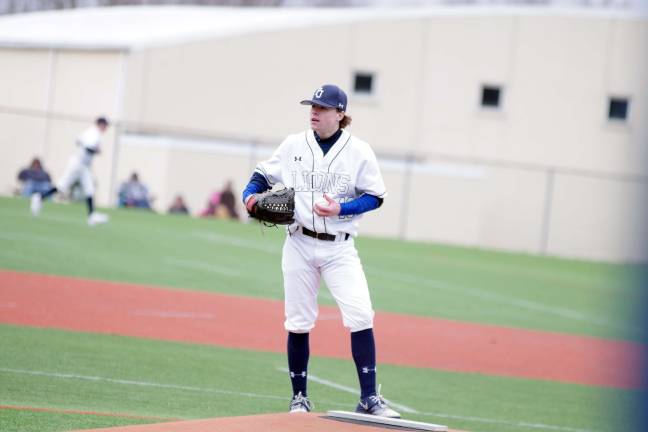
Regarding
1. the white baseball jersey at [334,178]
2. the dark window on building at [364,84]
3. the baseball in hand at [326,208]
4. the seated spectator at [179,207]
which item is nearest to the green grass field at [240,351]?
the white baseball jersey at [334,178]

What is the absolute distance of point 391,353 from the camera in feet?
44.3

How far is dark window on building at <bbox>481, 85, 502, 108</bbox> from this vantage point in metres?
39.0

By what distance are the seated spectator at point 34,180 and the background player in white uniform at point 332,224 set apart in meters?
22.6

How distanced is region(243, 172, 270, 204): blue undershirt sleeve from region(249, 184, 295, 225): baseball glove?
225mm

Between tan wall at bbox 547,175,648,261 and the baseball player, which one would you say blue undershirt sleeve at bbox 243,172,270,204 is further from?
tan wall at bbox 547,175,648,261

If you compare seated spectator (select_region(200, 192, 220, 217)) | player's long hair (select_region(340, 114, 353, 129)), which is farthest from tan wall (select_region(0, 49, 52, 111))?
player's long hair (select_region(340, 114, 353, 129))

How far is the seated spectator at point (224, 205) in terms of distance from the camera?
99.7ft

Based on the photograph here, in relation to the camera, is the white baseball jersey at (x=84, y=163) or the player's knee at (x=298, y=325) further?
the white baseball jersey at (x=84, y=163)

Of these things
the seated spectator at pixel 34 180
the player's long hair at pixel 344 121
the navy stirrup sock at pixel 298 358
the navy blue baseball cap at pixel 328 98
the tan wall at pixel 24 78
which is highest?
the tan wall at pixel 24 78

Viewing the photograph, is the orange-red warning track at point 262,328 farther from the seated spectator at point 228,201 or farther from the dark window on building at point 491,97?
the dark window on building at point 491,97

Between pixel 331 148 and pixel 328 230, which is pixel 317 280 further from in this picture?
pixel 331 148

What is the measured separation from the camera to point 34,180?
29.7 m

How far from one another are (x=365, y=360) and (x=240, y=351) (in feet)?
15.2

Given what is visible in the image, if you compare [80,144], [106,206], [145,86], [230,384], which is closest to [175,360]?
[230,384]
